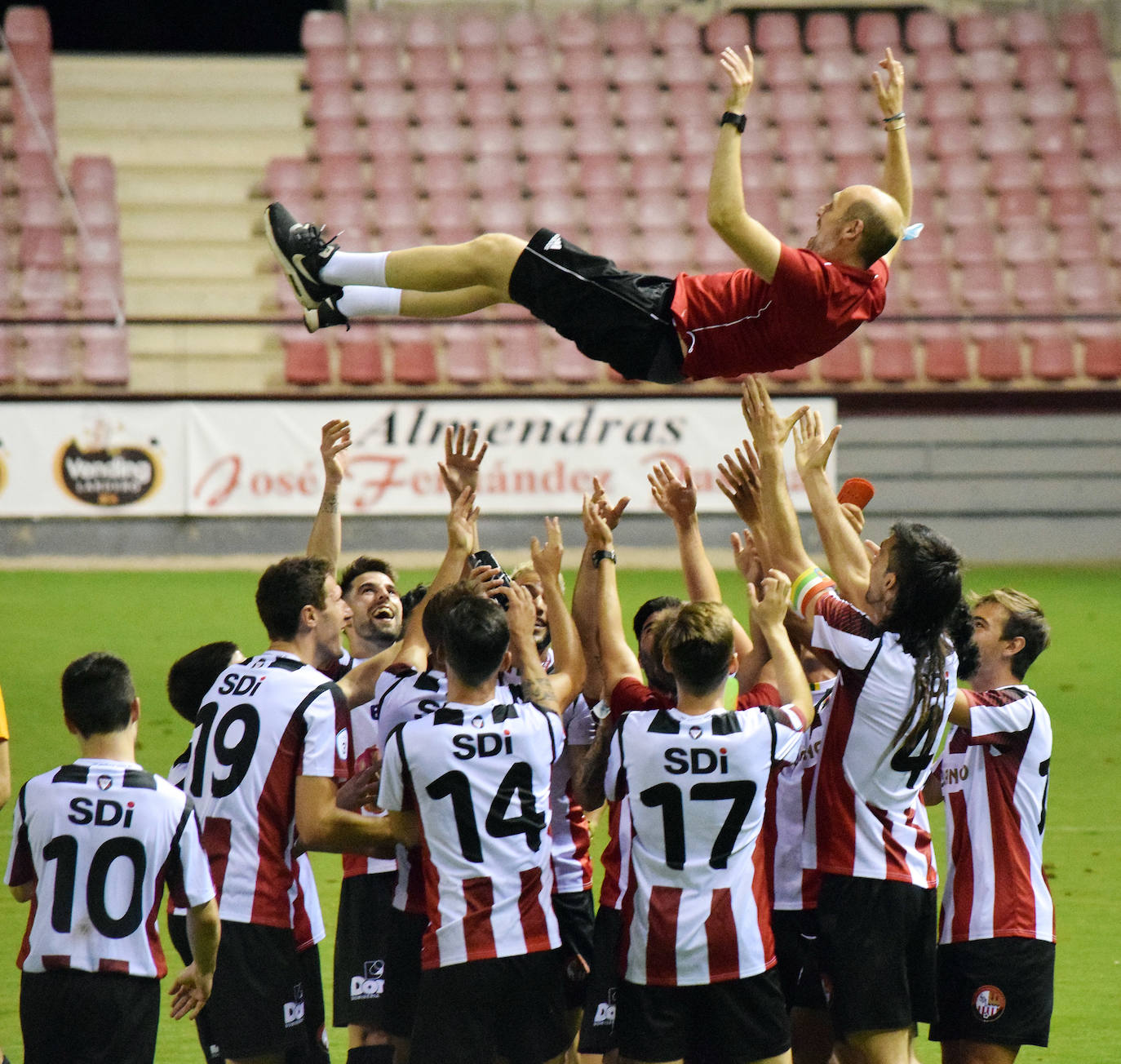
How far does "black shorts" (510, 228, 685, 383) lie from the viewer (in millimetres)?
5211

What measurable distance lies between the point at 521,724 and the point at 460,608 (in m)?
0.36

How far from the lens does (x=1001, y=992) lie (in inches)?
177

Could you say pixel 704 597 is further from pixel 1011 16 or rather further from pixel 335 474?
pixel 1011 16

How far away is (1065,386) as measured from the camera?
16.0m

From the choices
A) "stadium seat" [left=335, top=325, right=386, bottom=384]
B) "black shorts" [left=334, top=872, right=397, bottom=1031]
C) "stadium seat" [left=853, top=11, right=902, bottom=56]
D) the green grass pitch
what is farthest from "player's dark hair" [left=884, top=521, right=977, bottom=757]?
"stadium seat" [left=853, top=11, right=902, bottom=56]

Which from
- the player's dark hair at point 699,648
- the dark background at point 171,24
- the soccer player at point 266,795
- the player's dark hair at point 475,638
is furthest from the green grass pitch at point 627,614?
the dark background at point 171,24

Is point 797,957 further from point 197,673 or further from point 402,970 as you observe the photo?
point 197,673

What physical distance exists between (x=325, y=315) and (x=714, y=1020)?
2725 millimetres

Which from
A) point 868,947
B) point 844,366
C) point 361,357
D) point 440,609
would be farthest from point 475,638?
point 844,366

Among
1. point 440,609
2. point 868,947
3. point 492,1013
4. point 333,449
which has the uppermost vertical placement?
point 333,449

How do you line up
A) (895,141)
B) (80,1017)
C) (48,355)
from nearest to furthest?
(80,1017)
(895,141)
(48,355)

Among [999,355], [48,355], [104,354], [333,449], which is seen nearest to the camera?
[333,449]

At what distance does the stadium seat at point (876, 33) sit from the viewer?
2045 cm

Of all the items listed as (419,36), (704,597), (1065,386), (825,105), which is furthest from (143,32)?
(704,597)
